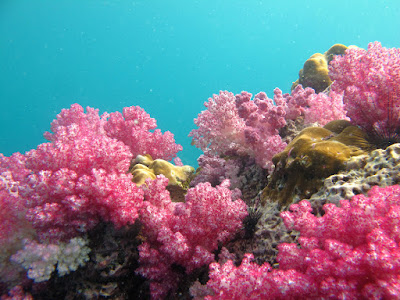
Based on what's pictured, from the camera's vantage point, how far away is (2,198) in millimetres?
2924

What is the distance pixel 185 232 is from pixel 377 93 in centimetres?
275

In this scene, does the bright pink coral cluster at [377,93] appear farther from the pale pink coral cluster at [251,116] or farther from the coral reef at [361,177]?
the pale pink coral cluster at [251,116]

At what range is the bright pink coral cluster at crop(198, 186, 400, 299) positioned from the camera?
136 cm

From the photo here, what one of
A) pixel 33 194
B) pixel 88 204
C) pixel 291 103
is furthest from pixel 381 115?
pixel 33 194

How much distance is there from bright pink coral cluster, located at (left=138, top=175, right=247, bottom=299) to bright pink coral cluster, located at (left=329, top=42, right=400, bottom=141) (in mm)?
1821

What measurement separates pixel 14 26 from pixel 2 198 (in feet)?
507

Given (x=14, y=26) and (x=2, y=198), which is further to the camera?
(x=14, y=26)

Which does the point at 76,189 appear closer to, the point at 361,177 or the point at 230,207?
the point at 230,207

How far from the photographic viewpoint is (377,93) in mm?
2611

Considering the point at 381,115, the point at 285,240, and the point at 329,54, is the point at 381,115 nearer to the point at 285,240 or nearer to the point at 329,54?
the point at 285,240

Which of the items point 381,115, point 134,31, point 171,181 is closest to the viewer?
point 381,115

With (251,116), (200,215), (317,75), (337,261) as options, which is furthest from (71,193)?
(317,75)

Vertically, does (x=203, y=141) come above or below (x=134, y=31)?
below

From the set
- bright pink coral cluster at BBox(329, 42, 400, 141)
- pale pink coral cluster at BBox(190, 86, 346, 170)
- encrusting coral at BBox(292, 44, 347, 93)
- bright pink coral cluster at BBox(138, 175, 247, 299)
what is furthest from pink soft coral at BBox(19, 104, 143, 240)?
encrusting coral at BBox(292, 44, 347, 93)
